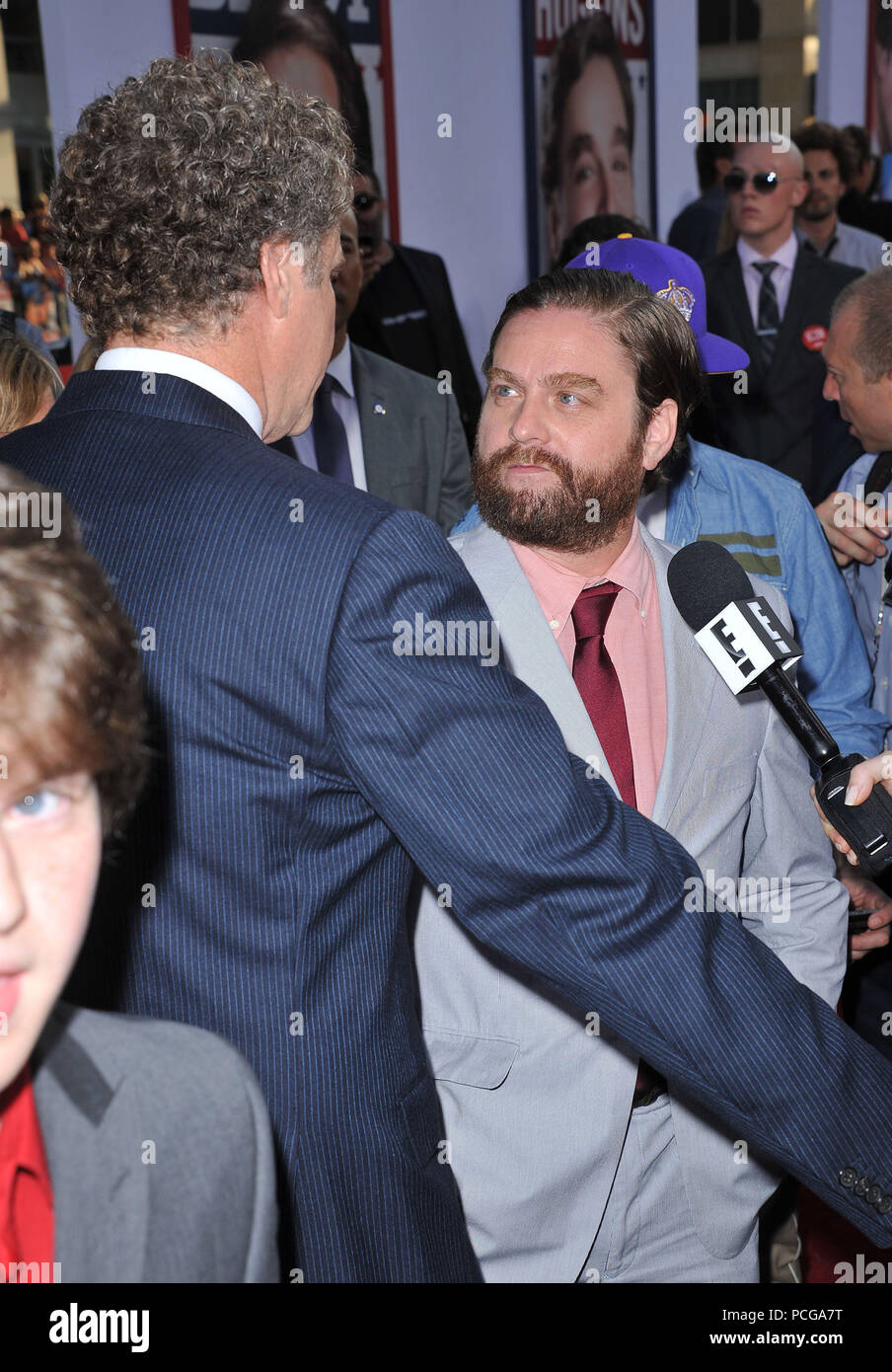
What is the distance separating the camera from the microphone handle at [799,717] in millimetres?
1460

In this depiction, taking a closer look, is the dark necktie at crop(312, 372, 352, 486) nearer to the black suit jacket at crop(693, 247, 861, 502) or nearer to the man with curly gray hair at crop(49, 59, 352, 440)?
the black suit jacket at crop(693, 247, 861, 502)

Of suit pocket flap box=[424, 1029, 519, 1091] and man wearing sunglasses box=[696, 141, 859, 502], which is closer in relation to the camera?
suit pocket flap box=[424, 1029, 519, 1091]

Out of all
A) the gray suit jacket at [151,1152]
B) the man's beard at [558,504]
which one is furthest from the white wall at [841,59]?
the gray suit jacket at [151,1152]

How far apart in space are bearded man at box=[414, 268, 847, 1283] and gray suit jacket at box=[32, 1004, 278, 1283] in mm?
776

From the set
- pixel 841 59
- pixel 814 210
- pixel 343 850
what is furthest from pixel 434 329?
pixel 841 59

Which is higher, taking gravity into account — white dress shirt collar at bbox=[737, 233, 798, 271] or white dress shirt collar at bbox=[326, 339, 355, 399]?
white dress shirt collar at bbox=[737, 233, 798, 271]

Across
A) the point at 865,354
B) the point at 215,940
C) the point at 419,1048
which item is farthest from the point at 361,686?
the point at 865,354

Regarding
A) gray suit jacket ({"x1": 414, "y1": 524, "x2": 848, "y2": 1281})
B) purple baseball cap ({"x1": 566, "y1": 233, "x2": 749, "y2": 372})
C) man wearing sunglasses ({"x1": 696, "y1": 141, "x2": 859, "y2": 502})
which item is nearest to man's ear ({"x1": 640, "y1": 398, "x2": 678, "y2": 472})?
gray suit jacket ({"x1": 414, "y1": 524, "x2": 848, "y2": 1281})

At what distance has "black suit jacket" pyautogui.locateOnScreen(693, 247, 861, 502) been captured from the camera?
4855 millimetres

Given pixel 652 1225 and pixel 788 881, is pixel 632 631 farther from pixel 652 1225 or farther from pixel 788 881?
pixel 652 1225

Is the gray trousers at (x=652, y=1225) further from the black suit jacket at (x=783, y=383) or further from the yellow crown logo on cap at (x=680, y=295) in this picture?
the black suit jacket at (x=783, y=383)

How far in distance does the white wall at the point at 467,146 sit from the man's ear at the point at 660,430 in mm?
3701

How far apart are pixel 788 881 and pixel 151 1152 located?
3.87 feet

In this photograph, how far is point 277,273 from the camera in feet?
4.42
